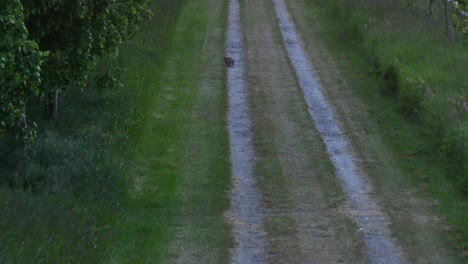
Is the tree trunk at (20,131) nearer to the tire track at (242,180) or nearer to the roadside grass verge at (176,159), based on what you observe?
the roadside grass verge at (176,159)

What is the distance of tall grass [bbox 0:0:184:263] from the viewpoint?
37.6 feet

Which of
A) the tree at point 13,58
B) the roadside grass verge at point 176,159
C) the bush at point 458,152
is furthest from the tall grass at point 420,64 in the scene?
the tree at point 13,58

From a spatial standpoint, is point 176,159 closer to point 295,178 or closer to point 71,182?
point 295,178

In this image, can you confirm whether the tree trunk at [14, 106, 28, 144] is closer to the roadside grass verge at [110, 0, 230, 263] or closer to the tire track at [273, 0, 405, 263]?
the roadside grass verge at [110, 0, 230, 263]

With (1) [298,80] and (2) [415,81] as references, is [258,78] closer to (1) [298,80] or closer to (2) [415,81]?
(1) [298,80]

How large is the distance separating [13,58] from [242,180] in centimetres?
630

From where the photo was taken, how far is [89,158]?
15648 millimetres

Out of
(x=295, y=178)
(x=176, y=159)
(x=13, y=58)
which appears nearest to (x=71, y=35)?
(x=13, y=58)

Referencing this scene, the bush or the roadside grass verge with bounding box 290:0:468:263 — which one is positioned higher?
the bush

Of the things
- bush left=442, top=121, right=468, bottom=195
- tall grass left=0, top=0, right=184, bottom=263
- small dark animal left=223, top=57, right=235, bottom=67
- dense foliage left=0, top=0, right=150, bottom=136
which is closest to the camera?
tall grass left=0, top=0, right=184, bottom=263

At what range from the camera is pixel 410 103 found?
21.2 meters

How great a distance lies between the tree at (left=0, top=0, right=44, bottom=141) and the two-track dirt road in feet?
10.5

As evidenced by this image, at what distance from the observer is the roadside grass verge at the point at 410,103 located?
15445 millimetres

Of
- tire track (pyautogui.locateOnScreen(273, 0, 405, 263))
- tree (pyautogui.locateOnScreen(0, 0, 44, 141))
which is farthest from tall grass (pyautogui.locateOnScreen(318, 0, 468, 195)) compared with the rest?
tree (pyautogui.locateOnScreen(0, 0, 44, 141))
